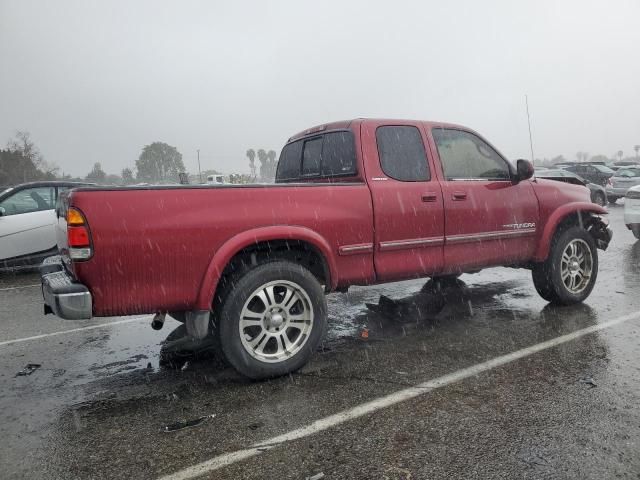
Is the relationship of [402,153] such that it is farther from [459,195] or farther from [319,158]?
[319,158]

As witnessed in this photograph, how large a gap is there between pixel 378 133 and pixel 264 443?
106 inches

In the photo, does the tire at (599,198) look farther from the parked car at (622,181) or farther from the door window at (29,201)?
the door window at (29,201)

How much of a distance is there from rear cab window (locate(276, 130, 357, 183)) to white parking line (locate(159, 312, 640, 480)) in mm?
1800

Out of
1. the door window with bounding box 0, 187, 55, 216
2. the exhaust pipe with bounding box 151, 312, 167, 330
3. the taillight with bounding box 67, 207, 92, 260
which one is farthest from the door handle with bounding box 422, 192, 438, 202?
the door window with bounding box 0, 187, 55, 216

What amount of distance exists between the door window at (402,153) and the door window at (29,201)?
21.8ft

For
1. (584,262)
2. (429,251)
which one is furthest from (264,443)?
(584,262)

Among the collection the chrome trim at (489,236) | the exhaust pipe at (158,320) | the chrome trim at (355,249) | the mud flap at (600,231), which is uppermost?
the chrome trim at (355,249)

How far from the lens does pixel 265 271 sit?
134 inches

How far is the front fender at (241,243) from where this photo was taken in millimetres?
3215

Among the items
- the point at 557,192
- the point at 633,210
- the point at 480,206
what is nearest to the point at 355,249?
the point at 480,206

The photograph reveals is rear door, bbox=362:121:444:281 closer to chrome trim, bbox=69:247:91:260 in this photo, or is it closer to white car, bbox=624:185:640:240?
chrome trim, bbox=69:247:91:260

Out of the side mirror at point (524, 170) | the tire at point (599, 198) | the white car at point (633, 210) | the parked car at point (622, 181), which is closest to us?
the side mirror at point (524, 170)

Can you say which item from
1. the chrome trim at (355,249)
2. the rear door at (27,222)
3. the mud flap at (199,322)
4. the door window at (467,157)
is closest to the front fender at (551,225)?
the door window at (467,157)

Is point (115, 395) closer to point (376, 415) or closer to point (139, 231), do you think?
point (139, 231)
